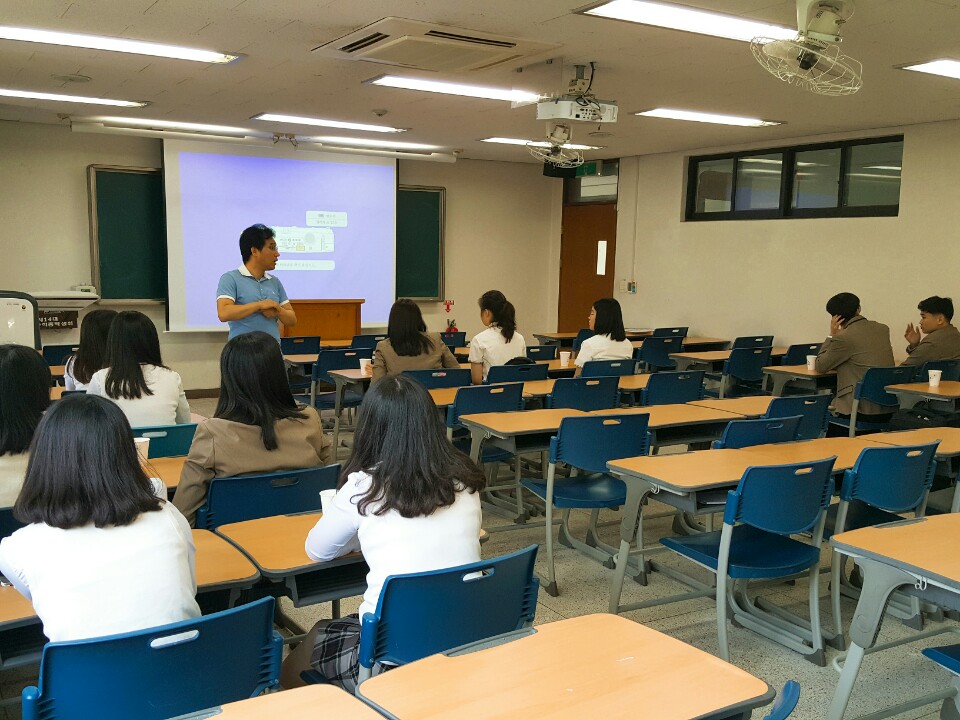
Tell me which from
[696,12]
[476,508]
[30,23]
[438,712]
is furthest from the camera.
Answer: [30,23]

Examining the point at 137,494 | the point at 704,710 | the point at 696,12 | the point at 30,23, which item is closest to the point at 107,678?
the point at 137,494

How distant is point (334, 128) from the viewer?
8.53m

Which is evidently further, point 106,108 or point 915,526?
point 106,108

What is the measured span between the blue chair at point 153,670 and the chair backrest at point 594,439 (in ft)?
7.60

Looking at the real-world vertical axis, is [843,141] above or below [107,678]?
above

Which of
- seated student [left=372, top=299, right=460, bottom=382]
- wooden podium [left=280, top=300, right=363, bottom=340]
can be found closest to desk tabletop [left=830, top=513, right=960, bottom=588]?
seated student [left=372, top=299, right=460, bottom=382]

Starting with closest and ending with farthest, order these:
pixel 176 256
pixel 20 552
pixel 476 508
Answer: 1. pixel 20 552
2. pixel 476 508
3. pixel 176 256

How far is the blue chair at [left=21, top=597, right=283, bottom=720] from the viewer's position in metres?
1.47

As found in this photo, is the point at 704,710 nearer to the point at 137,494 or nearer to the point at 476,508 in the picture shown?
the point at 476,508

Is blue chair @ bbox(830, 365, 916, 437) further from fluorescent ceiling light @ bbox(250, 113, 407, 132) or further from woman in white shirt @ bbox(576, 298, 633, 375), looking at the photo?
fluorescent ceiling light @ bbox(250, 113, 407, 132)

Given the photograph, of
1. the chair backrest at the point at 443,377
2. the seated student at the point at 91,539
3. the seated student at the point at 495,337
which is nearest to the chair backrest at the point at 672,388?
the seated student at the point at 495,337

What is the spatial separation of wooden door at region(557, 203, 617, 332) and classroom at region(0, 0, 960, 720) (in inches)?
1.9

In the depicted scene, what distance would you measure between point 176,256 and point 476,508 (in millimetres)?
7705

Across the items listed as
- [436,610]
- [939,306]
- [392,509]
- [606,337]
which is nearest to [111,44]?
[606,337]
